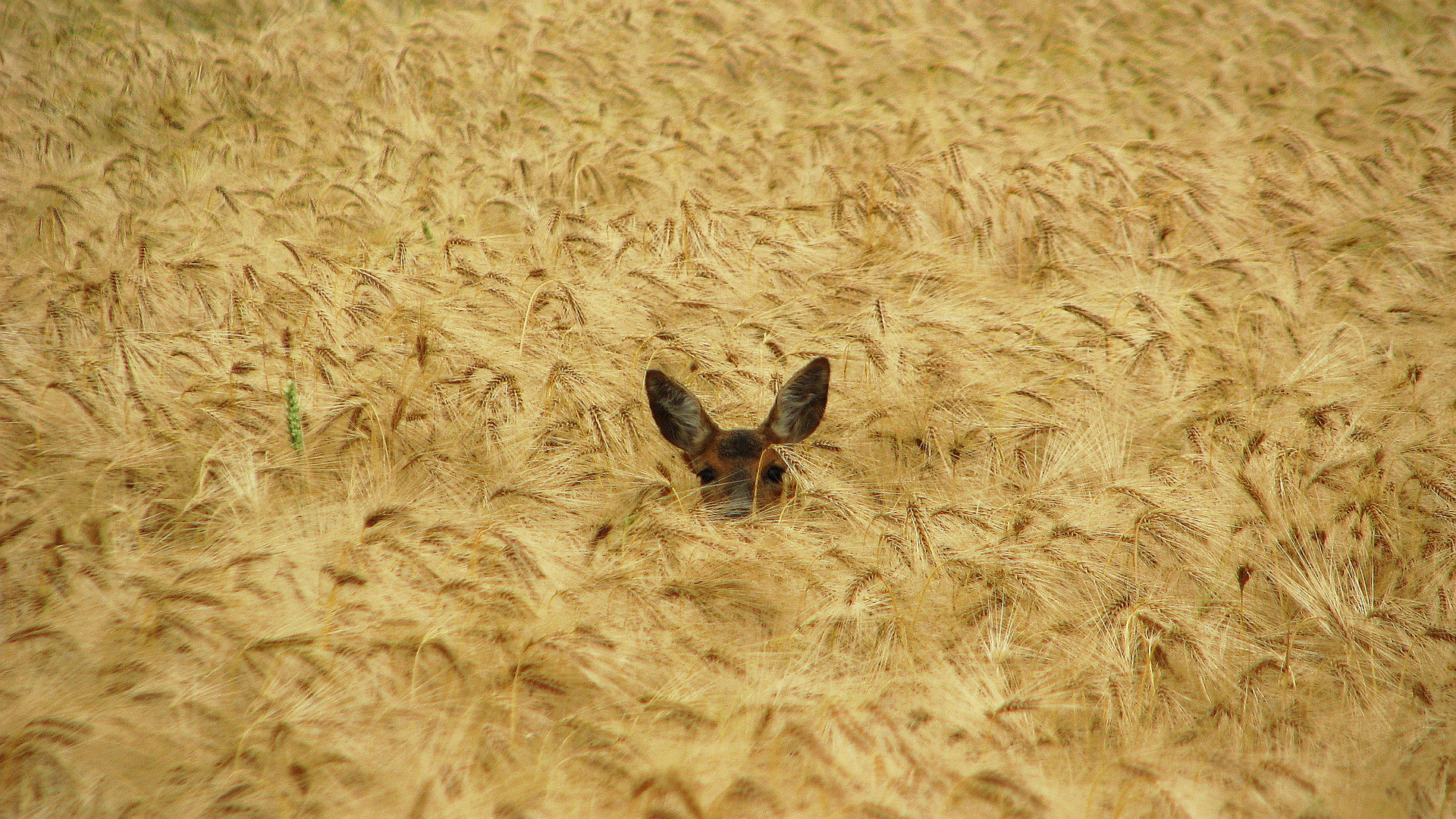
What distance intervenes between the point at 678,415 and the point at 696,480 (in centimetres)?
32

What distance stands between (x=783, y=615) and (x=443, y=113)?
15.8ft

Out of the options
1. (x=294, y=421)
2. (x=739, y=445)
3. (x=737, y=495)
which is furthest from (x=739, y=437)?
(x=294, y=421)

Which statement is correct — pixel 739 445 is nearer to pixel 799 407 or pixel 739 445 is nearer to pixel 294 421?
pixel 799 407

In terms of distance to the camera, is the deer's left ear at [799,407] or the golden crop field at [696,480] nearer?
the golden crop field at [696,480]

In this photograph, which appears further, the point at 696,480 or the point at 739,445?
the point at 696,480

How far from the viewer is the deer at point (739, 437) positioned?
2801 mm

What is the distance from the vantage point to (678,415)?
2.84 meters

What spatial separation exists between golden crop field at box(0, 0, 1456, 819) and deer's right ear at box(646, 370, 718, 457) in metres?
0.19

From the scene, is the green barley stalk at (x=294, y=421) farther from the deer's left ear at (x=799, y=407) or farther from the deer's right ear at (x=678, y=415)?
the deer's left ear at (x=799, y=407)

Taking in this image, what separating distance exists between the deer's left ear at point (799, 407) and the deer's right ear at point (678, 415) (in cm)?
20

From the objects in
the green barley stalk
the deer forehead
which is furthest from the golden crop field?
the deer forehead

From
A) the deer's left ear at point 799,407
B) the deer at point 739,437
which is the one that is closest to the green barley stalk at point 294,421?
the deer at point 739,437

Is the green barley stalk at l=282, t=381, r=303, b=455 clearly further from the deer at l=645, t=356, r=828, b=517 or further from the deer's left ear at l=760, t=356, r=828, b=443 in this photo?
the deer's left ear at l=760, t=356, r=828, b=443

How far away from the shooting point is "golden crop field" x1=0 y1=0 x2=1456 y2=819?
6.31ft
